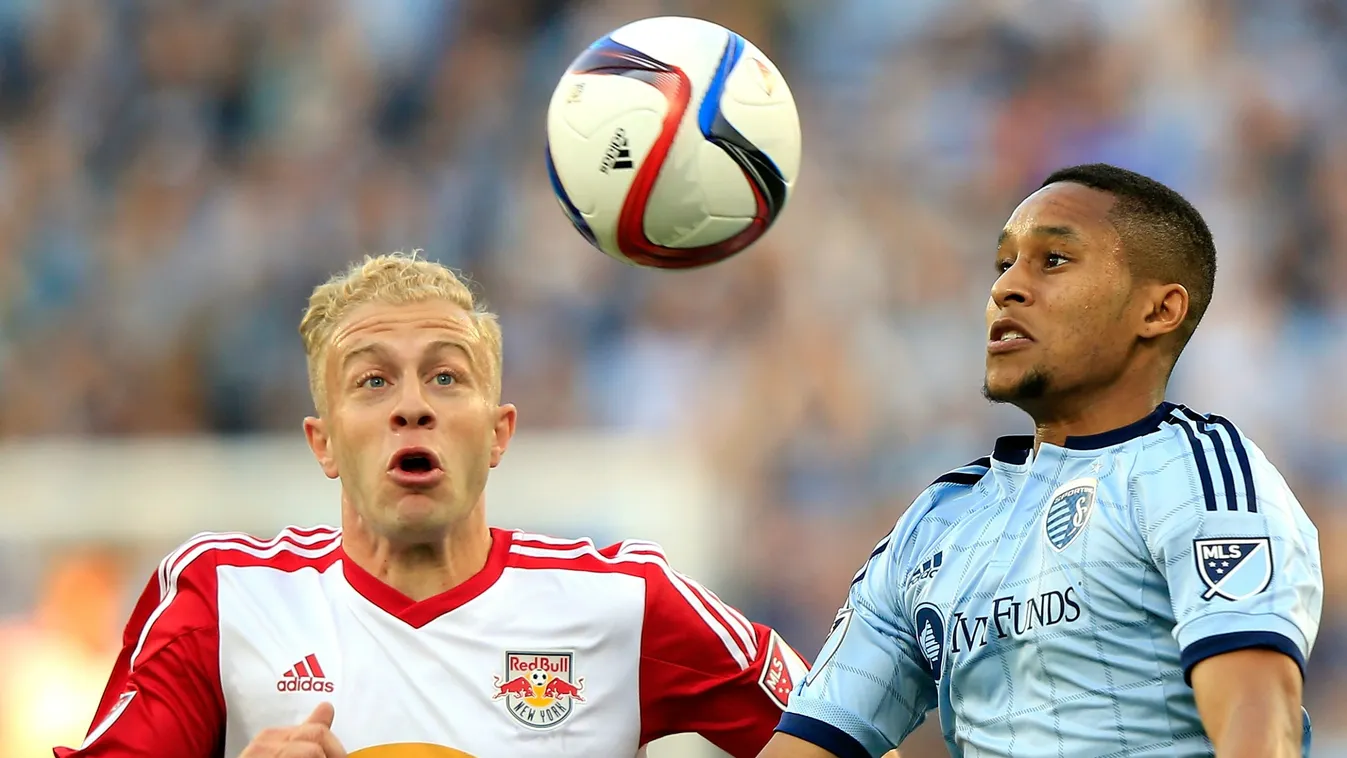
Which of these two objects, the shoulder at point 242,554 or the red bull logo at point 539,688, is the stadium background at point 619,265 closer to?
the shoulder at point 242,554

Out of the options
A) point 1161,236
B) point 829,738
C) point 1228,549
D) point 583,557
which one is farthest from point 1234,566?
point 583,557

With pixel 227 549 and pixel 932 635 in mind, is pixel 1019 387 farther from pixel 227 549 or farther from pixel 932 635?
pixel 227 549

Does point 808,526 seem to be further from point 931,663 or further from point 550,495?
point 931,663

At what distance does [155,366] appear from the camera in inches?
348

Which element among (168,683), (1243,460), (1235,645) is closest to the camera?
(1235,645)

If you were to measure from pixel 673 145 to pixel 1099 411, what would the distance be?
1.29 metres

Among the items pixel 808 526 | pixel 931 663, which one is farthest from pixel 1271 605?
pixel 808 526

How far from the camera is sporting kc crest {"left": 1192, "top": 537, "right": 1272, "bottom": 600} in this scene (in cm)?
311

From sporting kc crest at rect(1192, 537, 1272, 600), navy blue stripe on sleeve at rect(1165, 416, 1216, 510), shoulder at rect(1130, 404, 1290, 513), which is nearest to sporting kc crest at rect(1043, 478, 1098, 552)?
shoulder at rect(1130, 404, 1290, 513)

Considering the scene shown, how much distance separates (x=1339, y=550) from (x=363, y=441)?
17.6 feet

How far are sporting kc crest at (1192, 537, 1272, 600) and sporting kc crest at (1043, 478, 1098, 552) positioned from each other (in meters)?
0.31

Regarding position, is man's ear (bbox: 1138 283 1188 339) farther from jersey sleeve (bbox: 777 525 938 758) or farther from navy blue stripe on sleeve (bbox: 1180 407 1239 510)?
jersey sleeve (bbox: 777 525 938 758)

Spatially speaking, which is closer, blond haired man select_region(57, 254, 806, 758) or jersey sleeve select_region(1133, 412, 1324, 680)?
jersey sleeve select_region(1133, 412, 1324, 680)

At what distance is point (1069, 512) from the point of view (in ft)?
11.6
